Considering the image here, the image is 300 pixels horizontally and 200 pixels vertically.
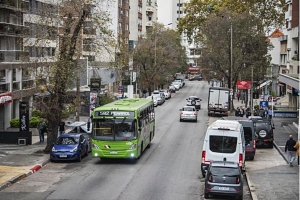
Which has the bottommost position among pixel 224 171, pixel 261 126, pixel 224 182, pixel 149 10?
pixel 224 182

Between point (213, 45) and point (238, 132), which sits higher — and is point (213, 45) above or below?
above

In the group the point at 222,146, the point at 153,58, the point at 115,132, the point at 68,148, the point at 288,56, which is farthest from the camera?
the point at 153,58

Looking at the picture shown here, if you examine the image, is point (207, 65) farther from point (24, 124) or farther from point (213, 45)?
point (24, 124)

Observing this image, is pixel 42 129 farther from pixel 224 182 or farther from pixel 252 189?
pixel 224 182

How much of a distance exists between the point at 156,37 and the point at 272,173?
2470 inches

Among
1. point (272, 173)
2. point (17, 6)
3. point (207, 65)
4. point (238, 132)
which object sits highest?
point (17, 6)

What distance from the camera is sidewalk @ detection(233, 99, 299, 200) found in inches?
907

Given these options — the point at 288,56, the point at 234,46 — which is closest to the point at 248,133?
the point at 234,46

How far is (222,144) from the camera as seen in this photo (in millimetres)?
26438

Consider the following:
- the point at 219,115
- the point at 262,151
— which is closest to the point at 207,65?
the point at 219,115

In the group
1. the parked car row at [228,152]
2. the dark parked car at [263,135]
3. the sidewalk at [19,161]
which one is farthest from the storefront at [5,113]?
the parked car row at [228,152]

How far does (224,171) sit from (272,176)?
6.56 meters

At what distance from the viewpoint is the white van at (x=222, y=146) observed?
2625 centimetres

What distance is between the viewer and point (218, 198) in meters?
22.2
